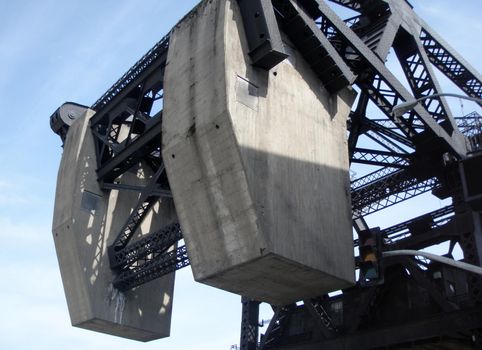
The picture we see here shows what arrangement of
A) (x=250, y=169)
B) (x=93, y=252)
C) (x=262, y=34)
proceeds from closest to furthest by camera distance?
(x=250, y=169) → (x=262, y=34) → (x=93, y=252)

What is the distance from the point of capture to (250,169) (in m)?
17.2

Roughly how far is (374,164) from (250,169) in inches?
420

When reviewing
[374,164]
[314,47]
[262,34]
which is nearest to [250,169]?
[262,34]

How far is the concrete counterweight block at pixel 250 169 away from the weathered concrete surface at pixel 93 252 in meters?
8.21

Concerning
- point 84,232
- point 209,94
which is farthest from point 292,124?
point 84,232

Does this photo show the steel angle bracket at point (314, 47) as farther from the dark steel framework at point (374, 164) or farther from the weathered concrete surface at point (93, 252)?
the weathered concrete surface at point (93, 252)

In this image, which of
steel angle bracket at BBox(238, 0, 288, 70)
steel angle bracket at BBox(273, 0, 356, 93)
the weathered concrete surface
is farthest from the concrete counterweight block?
the weathered concrete surface

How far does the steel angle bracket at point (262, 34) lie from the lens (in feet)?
61.7

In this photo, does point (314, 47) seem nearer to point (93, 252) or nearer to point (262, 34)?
point (262, 34)

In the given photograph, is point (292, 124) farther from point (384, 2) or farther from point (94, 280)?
point (94, 280)

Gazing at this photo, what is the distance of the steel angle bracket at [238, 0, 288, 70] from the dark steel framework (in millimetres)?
48

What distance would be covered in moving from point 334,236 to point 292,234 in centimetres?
211

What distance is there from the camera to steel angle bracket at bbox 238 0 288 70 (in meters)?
18.8

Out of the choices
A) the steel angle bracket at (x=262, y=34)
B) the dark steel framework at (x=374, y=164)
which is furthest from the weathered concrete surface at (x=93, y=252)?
the steel angle bracket at (x=262, y=34)
